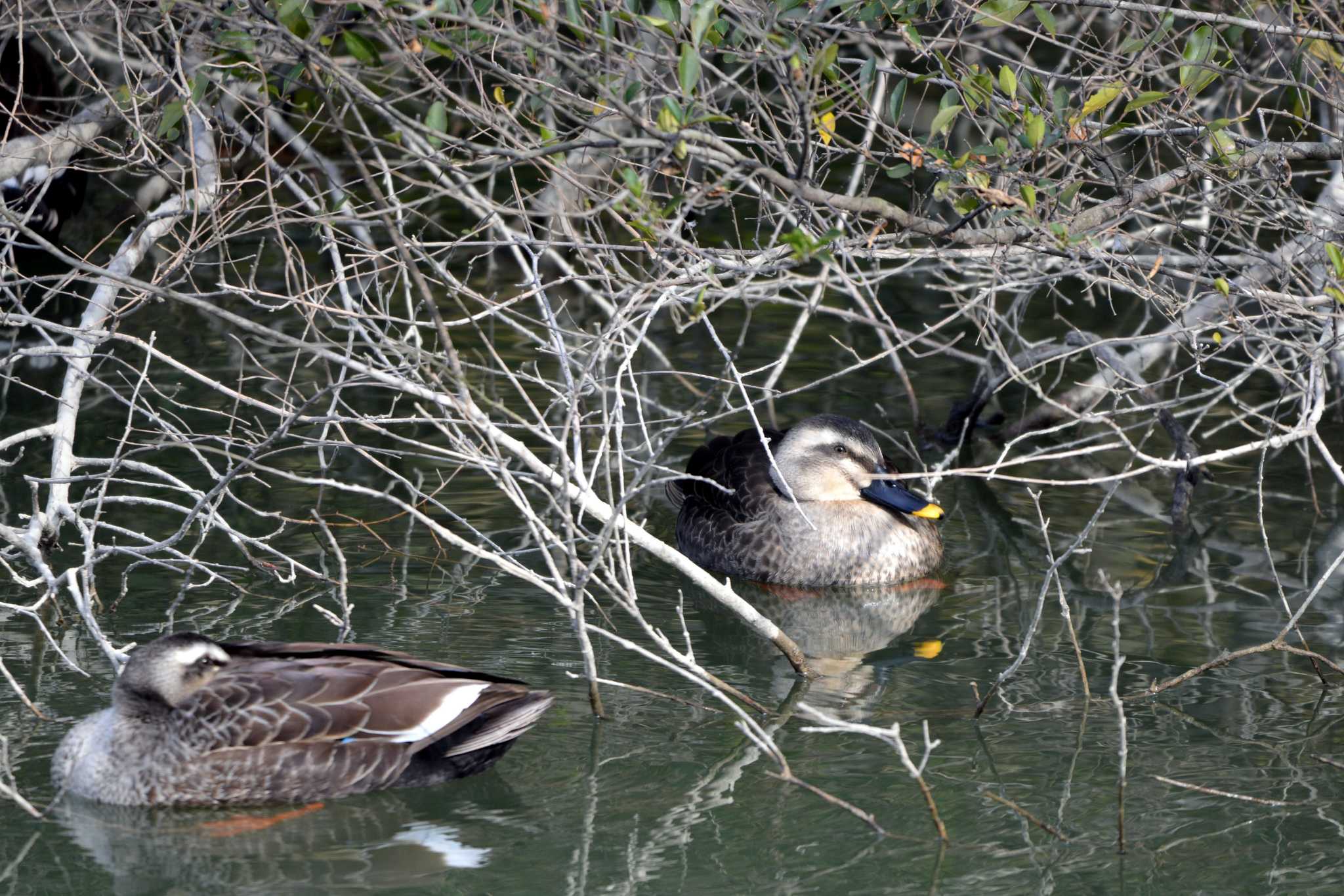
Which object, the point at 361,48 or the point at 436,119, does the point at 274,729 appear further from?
the point at 361,48

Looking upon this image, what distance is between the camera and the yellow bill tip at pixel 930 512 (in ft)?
27.9

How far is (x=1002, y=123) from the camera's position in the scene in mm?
5812

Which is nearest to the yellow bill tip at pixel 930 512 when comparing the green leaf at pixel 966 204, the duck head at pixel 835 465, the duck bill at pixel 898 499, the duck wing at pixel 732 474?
the duck bill at pixel 898 499

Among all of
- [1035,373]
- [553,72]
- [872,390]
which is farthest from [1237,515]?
[553,72]

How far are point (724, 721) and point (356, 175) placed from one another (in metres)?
7.76

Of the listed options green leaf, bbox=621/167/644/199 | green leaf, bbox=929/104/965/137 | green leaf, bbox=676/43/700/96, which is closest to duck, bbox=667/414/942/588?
green leaf, bbox=929/104/965/137

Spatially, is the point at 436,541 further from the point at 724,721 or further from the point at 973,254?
the point at 973,254

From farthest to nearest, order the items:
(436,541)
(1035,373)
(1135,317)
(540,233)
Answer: (540,233) < (1135,317) < (1035,373) < (436,541)

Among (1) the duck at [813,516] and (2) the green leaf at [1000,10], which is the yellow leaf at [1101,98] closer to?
(2) the green leaf at [1000,10]

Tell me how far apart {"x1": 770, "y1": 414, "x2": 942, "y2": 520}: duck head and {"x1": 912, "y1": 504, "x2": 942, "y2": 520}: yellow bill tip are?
0.38ft

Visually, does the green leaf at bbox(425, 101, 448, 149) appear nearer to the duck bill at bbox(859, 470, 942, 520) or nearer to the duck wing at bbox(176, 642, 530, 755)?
the duck wing at bbox(176, 642, 530, 755)

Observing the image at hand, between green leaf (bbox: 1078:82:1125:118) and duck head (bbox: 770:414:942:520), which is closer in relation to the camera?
green leaf (bbox: 1078:82:1125:118)

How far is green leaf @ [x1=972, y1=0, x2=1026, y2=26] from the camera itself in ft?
18.4

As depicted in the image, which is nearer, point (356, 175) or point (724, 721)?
point (724, 721)
